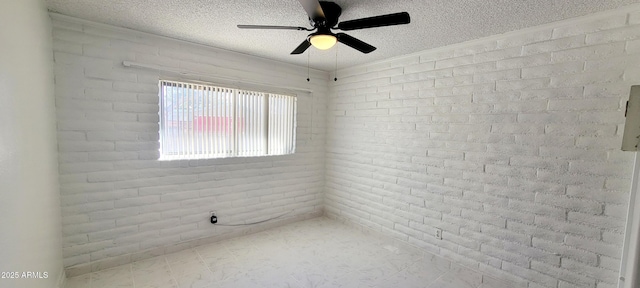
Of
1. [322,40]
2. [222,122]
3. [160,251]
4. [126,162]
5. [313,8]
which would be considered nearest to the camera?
[313,8]

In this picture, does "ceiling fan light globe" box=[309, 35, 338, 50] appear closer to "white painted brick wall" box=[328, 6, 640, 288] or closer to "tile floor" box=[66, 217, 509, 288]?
"white painted brick wall" box=[328, 6, 640, 288]

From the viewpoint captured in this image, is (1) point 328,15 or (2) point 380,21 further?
(1) point 328,15

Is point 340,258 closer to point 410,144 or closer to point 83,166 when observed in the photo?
point 410,144

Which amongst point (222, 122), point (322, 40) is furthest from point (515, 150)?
point (222, 122)

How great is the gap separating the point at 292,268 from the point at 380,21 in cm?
237

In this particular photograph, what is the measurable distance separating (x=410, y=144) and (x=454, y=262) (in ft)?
4.38

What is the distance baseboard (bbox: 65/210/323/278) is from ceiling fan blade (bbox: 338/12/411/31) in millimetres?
2754

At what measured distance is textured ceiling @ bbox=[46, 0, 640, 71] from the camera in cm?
180

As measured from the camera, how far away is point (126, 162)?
8.20ft

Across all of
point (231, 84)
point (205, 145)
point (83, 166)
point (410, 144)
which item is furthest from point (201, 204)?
point (410, 144)

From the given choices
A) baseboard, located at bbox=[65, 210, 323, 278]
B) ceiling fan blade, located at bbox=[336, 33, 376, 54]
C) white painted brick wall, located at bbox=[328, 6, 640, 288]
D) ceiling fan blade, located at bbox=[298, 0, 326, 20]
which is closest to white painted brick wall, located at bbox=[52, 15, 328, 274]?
baseboard, located at bbox=[65, 210, 323, 278]

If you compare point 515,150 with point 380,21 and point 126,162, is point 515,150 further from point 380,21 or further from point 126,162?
point 126,162

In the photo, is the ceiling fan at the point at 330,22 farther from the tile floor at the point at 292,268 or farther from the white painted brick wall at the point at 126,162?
the tile floor at the point at 292,268

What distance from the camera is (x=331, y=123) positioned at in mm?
4000
